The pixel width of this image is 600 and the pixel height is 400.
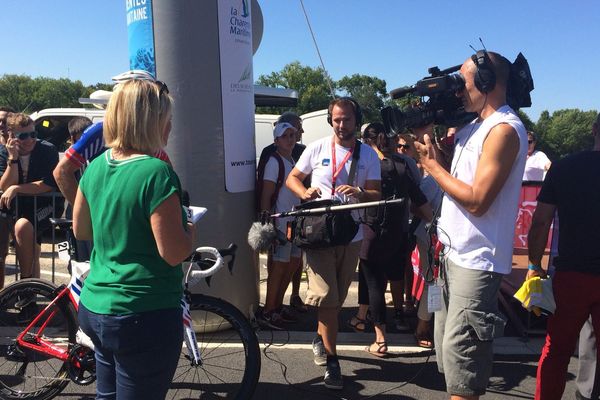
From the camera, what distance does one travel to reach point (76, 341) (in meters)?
3.15

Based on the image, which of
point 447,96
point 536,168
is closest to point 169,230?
point 447,96

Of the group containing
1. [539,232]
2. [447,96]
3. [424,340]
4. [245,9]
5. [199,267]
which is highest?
[245,9]

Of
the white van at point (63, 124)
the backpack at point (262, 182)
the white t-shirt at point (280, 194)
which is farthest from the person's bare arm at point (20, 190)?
the white van at point (63, 124)

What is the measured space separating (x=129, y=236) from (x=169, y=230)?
0.16 meters

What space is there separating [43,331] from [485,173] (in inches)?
112

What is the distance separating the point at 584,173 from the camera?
2.71 metres

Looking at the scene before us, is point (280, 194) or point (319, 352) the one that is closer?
point (319, 352)

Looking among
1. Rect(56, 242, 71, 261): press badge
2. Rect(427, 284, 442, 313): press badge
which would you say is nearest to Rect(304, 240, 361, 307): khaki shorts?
Rect(427, 284, 442, 313): press badge

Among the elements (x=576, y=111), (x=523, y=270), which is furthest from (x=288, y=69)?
(x=523, y=270)

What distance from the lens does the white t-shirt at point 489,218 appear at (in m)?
2.27

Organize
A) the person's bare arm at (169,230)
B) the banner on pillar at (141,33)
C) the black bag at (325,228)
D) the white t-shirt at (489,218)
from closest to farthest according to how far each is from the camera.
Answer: the person's bare arm at (169,230) < the white t-shirt at (489,218) < the black bag at (325,228) < the banner on pillar at (141,33)

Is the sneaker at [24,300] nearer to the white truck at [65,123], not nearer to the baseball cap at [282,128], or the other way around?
the baseball cap at [282,128]

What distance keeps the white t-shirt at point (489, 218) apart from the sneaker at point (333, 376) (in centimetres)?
155

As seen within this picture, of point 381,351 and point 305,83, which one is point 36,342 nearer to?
point 381,351
